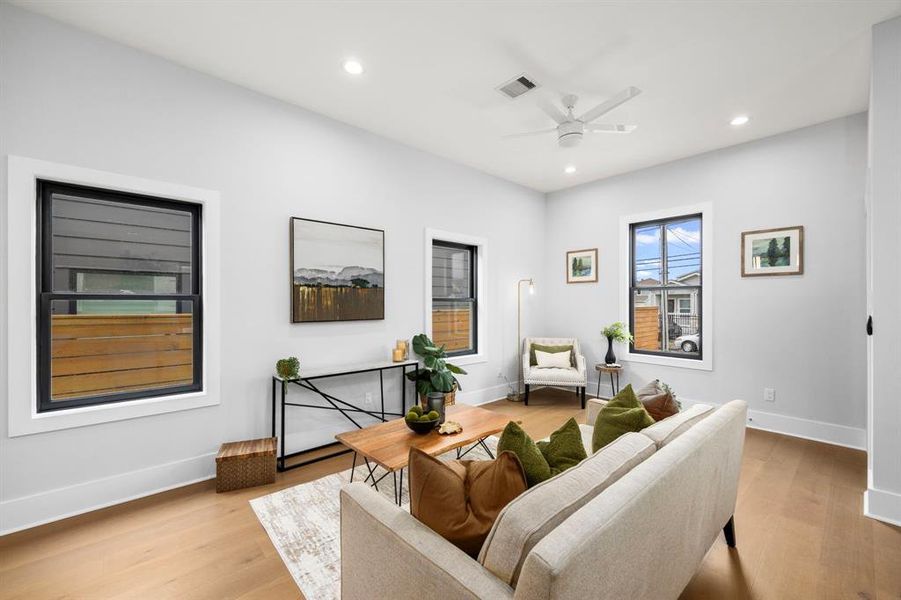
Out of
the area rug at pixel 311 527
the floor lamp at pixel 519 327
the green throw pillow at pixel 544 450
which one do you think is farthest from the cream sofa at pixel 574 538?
the floor lamp at pixel 519 327

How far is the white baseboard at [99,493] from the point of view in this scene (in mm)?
2189

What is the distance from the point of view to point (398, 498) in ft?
7.99

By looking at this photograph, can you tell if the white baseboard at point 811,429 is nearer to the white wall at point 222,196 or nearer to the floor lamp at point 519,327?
the floor lamp at point 519,327

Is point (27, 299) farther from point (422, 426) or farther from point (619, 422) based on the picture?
point (619, 422)

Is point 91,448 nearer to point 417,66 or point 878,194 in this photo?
point 417,66

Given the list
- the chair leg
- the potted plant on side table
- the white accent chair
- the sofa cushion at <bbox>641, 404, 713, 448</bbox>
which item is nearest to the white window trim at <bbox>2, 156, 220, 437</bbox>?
the sofa cushion at <bbox>641, 404, 713, 448</bbox>

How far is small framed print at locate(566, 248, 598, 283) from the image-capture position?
523 cm

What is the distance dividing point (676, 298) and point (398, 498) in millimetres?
3938

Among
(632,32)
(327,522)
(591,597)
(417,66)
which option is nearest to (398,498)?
(327,522)

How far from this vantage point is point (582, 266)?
5.36 meters

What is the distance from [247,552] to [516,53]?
3.38 meters

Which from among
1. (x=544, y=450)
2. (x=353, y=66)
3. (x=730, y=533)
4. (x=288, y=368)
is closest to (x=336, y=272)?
(x=288, y=368)

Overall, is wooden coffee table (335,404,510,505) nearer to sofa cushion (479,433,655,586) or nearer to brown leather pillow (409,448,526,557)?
brown leather pillow (409,448,526,557)

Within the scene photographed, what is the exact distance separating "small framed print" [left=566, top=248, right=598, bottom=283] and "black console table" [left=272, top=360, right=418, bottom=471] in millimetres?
2735
